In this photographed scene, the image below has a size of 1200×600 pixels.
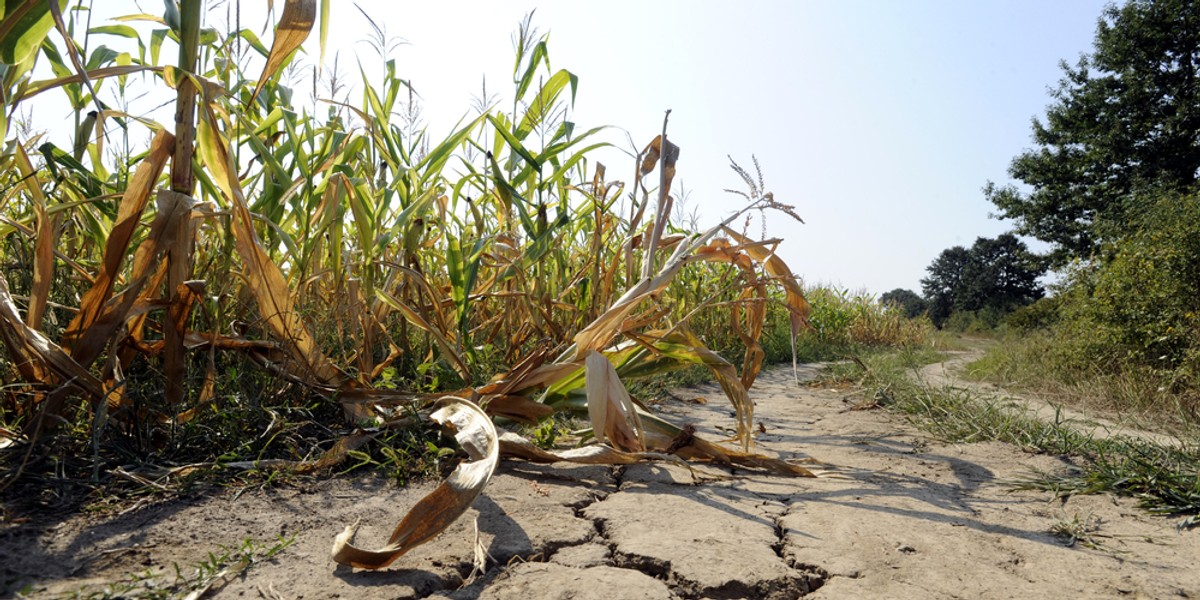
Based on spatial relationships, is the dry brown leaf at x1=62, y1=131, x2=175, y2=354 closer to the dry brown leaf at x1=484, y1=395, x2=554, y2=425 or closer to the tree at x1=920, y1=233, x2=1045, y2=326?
the dry brown leaf at x1=484, y1=395, x2=554, y2=425

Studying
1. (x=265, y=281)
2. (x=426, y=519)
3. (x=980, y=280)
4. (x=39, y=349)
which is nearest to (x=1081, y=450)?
(x=426, y=519)

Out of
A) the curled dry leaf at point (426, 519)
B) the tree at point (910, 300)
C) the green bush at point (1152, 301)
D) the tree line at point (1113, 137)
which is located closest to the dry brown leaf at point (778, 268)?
the curled dry leaf at point (426, 519)

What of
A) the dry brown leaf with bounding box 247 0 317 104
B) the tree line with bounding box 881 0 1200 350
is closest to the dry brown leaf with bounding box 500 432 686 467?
the dry brown leaf with bounding box 247 0 317 104

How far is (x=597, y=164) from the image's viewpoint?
271cm

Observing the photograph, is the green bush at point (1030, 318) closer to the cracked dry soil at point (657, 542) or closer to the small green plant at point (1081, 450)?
the small green plant at point (1081, 450)

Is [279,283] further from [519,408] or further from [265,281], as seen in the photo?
[519,408]

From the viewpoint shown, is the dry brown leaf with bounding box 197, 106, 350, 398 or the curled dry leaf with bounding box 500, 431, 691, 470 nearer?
the dry brown leaf with bounding box 197, 106, 350, 398

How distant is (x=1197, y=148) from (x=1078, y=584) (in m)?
18.2

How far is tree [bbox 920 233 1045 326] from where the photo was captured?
27750mm

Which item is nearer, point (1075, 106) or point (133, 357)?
point (133, 357)

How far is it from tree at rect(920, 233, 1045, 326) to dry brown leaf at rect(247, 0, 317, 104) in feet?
88.9

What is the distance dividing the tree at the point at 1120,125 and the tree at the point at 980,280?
8227 millimetres

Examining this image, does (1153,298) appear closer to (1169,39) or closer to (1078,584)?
(1078,584)

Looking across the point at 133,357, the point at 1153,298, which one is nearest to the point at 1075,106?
the point at 1153,298
